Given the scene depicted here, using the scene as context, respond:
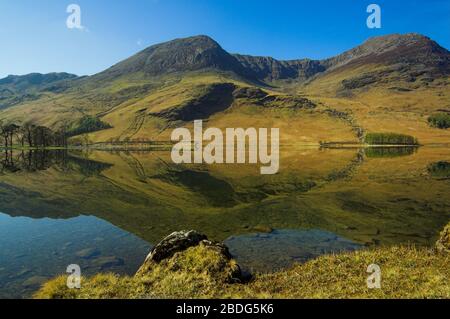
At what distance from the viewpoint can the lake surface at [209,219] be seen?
2508cm

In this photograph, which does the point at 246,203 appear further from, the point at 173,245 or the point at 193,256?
the point at 193,256

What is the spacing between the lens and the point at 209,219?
37.5 meters

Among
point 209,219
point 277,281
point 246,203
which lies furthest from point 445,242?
point 246,203

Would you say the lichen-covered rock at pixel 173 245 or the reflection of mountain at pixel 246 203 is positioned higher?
the lichen-covered rock at pixel 173 245

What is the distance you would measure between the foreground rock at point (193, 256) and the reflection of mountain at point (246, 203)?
33.3 ft

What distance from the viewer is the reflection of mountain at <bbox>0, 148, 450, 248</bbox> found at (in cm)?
3366

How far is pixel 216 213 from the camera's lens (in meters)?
40.5

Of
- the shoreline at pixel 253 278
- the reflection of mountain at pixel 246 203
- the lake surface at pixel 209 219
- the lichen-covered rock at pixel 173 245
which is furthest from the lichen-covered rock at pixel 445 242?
the lichen-covered rock at pixel 173 245

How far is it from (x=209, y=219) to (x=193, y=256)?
18.6 meters

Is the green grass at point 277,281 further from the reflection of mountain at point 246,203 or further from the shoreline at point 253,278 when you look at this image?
the reflection of mountain at point 246,203

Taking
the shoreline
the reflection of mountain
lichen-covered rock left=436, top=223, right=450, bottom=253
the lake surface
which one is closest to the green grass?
the shoreline

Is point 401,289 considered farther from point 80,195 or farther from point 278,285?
point 80,195

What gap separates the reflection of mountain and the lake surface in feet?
0.39
